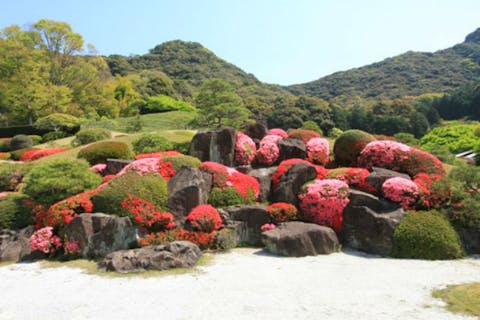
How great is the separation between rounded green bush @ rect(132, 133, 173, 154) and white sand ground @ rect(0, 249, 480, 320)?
9.64 meters

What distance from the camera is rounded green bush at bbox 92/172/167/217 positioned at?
10680mm

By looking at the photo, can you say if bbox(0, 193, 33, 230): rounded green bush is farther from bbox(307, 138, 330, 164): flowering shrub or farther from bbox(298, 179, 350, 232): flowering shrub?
bbox(307, 138, 330, 164): flowering shrub

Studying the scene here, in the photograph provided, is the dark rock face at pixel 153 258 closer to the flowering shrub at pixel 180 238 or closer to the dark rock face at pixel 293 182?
the flowering shrub at pixel 180 238

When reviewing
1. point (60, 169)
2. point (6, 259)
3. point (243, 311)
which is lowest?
point (6, 259)

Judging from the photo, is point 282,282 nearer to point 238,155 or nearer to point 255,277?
point 255,277

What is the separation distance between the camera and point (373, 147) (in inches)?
554

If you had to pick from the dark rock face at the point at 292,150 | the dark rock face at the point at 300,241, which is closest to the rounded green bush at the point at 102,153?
the dark rock face at the point at 292,150

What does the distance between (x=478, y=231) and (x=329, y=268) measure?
471cm

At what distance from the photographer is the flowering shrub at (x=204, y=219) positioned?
34.6ft

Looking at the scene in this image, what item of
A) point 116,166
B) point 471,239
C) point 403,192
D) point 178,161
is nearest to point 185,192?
point 178,161

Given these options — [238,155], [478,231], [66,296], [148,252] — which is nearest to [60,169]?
[148,252]

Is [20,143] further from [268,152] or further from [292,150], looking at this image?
[292,150]

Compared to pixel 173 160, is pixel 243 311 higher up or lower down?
lower down

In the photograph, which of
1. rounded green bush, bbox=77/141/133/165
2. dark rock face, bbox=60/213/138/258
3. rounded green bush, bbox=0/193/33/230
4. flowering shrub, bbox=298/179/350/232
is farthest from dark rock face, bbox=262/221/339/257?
rounded green bush, bbox=77/141/133/165
